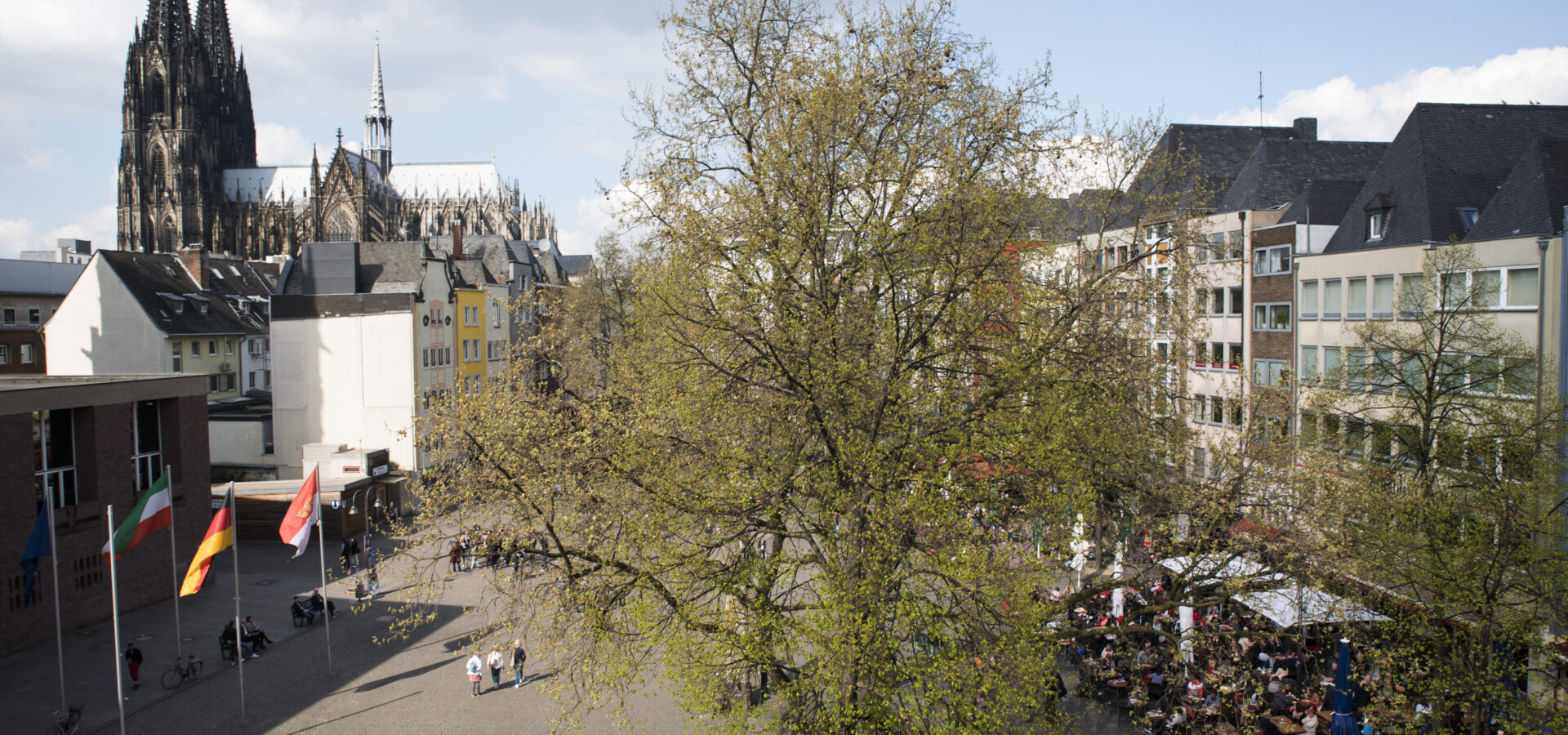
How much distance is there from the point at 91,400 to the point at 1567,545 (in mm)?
36809

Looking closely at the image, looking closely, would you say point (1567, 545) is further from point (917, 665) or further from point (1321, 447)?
point (917, 665)

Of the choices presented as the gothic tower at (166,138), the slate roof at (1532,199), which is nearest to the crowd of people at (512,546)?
the slate roof at (1532,199)

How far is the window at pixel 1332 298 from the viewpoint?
29.7m

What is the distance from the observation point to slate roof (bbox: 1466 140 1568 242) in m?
23.3

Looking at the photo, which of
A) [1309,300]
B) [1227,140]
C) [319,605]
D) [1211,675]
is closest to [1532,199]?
[1309,300]

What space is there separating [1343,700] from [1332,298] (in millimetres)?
17176

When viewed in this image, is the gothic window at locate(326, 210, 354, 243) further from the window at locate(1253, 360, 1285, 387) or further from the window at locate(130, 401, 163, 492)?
the window at locate(1253, 360, 1285, 387)

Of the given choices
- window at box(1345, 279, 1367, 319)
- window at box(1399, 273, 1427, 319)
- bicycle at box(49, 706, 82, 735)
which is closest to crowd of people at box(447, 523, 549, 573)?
bicycle at box(49, 706, 82, 735)

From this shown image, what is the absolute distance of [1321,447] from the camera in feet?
64.9

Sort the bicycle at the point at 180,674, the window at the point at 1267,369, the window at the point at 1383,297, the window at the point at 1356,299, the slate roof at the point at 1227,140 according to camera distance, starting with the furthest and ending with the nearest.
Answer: the slate roof at the point at 1227,140
the window at the point at 1267,369
the window at the point at 1356,299
the window at the point at 1383,297
the bicycle at the point at 180,674

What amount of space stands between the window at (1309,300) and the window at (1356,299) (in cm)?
159

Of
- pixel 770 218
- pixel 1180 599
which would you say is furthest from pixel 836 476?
pixel 1180 599

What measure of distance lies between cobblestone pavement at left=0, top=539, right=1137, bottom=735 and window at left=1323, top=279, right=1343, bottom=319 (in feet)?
54.3

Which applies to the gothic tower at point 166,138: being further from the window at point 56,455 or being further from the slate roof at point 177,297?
the window at point 56,455
